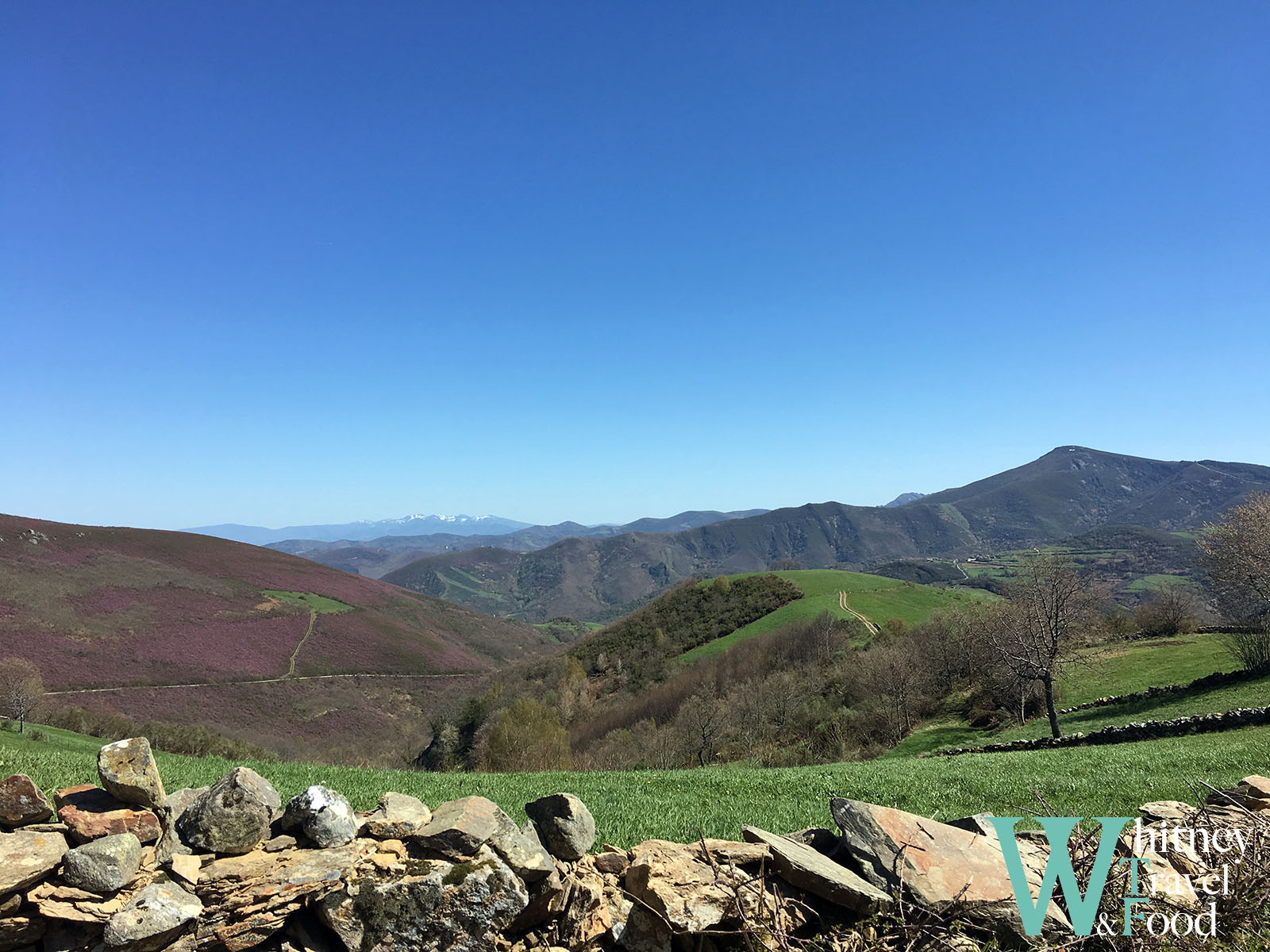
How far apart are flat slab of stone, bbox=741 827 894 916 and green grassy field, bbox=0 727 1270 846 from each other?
2.05 m

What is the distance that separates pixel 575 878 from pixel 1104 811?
9.47 metres

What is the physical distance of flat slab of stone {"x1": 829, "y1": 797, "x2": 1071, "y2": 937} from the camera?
4789mm

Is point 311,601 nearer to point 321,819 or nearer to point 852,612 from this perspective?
point 852,612

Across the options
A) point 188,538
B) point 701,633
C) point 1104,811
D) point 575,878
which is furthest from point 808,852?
point 188,538

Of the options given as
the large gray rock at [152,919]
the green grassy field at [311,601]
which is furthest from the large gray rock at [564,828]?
the green grassy field at [311,601]

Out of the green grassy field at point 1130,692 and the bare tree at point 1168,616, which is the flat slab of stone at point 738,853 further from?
the bare tree at point 1168,616

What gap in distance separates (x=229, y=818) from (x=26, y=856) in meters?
1.28

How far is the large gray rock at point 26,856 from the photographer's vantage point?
4.22 m

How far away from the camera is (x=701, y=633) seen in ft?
332

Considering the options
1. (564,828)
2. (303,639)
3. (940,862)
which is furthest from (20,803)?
(303,639)

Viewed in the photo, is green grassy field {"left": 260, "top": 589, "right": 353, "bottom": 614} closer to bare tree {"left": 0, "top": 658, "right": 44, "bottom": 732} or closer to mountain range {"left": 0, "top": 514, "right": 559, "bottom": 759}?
mountain range {"left": 0, "top": 514, "right": 559, "bottom": 759}

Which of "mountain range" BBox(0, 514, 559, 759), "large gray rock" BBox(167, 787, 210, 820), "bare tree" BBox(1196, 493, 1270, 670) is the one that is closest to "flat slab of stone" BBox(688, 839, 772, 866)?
"large gray rock" BBox(167, 787, 210, 820)

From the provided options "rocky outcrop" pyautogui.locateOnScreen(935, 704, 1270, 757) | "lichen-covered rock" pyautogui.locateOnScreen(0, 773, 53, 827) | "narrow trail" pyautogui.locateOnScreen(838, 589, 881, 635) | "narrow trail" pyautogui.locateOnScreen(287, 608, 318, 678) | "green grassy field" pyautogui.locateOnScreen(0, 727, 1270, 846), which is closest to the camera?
"lichen-covered rock" pyautogui.locateOnScreen(0, 773, 53, 827)

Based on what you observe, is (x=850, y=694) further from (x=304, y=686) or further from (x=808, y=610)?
(x=304, y=686)
